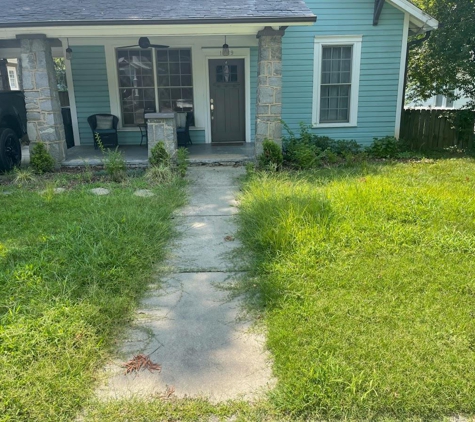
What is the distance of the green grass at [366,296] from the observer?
218cm

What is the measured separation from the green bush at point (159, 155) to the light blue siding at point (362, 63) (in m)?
3.74

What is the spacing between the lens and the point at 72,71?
376 inches

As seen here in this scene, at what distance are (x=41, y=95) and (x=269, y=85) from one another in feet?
13.9

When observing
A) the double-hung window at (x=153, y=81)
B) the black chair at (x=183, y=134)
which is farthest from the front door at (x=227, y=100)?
the black chair at (x=183, y=134)

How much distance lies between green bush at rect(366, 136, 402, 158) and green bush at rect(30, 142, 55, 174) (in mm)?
6783

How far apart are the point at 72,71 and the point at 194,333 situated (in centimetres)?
865

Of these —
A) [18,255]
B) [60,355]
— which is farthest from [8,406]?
[18,255]

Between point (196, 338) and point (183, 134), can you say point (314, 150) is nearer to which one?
point (183, 134)

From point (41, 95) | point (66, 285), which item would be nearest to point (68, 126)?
point (41, 95)

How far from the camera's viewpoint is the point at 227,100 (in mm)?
9945

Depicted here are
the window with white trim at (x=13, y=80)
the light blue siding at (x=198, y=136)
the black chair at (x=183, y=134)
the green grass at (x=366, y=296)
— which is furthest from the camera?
the window with white trim at (x=13, y=80)

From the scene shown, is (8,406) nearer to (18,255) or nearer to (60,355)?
(60,355)

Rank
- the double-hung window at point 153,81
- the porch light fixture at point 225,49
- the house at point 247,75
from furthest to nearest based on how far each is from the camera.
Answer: the double-hung window at point 153,81, the house at point 247,75, the porch light fixture at point 225,49

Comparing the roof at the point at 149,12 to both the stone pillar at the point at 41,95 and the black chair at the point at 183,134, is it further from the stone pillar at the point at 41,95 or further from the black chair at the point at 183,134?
the black chair at the point at 183,134
